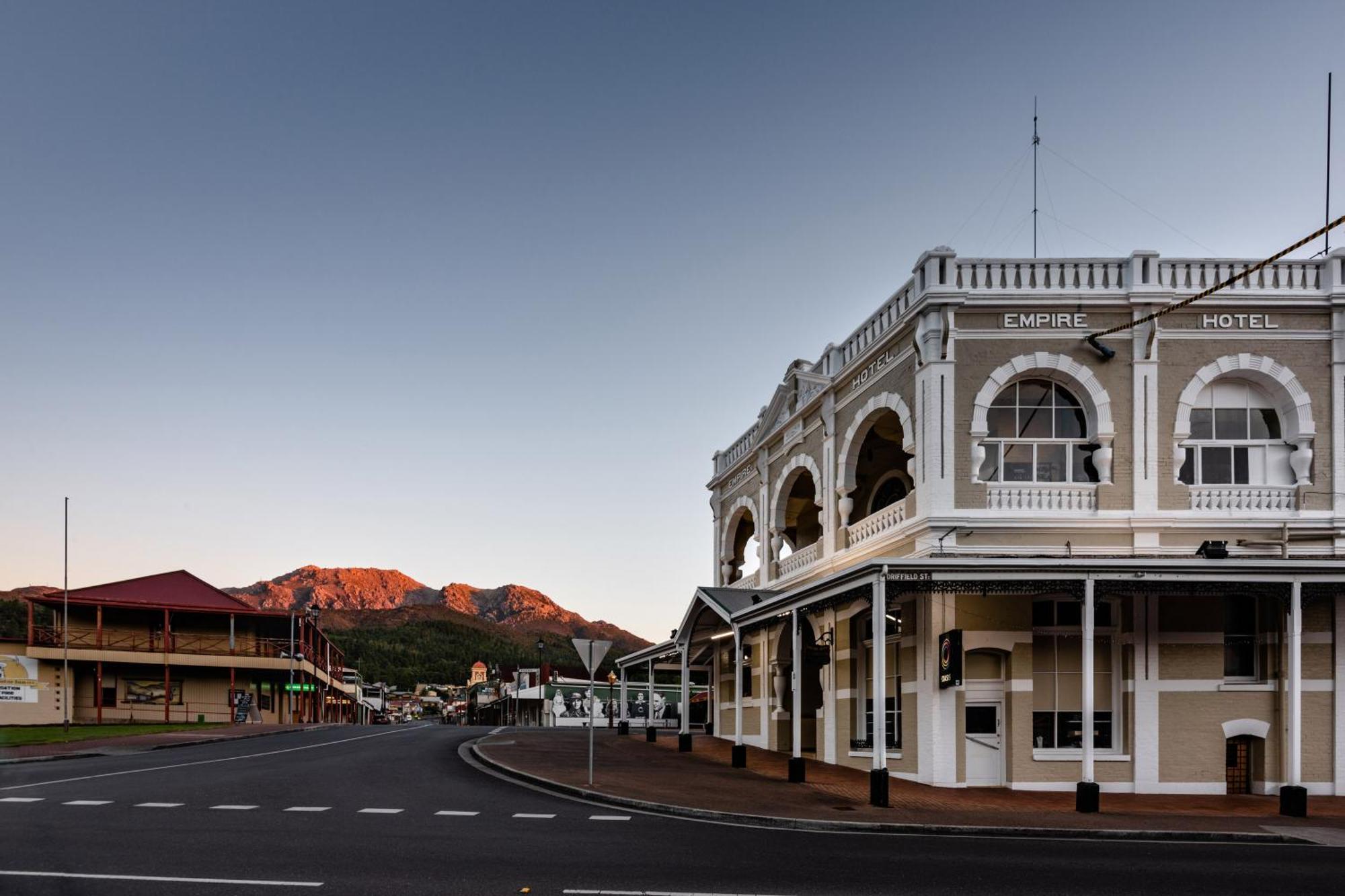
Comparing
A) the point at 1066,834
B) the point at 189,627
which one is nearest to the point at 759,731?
the point at 1066,834

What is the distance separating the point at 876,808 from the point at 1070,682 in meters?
5.65

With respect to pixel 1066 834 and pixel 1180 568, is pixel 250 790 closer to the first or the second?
pixel 1066 834

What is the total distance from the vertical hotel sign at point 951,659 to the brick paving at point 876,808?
1.88 m

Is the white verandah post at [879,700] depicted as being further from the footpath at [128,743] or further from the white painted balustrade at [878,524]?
the footpath at [128,743]

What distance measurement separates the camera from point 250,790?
17641 millimetres

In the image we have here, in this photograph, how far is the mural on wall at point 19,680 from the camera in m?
45.3

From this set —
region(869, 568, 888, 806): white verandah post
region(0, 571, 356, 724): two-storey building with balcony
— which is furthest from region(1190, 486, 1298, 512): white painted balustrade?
region(0, 571, 356, 724): two-storey building with balcony

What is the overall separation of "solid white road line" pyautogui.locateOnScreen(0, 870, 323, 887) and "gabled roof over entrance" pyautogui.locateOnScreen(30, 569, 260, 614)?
146 feet

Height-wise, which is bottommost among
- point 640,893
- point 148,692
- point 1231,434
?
point 148,692

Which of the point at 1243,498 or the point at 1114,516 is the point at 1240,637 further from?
the point at 1114,516

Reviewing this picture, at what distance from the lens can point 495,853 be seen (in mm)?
11625

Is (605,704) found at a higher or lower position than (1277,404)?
lower

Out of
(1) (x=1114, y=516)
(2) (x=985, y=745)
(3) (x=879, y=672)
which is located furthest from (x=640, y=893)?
(1) (x=1114, y=516)

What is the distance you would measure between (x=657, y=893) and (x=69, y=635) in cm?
4704
